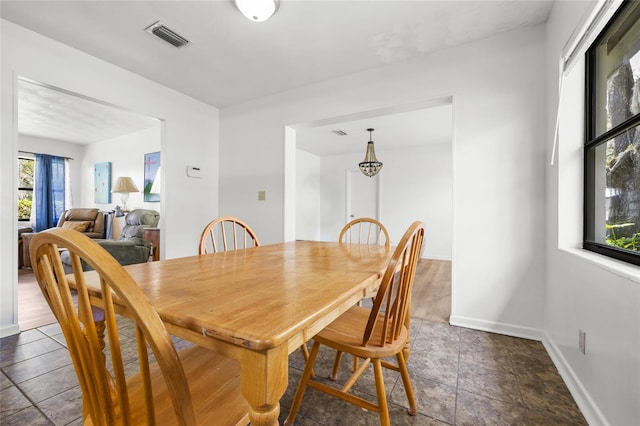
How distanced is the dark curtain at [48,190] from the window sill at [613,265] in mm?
7801

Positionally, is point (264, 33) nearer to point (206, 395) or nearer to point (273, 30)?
point (273, 30)

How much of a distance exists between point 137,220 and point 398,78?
12.7 feet

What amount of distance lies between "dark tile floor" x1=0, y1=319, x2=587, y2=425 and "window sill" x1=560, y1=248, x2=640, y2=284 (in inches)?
27.6

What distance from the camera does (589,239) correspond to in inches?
62.8

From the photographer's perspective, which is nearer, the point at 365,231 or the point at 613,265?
the point at 613,265

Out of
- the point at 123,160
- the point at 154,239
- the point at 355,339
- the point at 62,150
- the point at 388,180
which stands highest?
the point at 62,150

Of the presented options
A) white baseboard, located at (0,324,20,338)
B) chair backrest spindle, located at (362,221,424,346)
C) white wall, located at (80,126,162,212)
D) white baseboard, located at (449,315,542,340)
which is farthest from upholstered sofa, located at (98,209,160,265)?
white baseboard, located at (449,315,542,340)

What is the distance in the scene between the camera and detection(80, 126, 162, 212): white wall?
5059mm

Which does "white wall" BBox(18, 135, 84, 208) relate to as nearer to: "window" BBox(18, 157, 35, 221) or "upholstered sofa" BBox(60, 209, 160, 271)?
"window" BBox(18, 157, 35, 221)

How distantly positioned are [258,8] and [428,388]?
2.45 m

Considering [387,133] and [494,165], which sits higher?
[387,133]

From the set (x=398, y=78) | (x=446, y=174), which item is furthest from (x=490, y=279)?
(x=446, y=174)

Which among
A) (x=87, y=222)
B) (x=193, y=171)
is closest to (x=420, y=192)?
(x=193, y=171)

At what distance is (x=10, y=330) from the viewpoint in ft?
6.73
